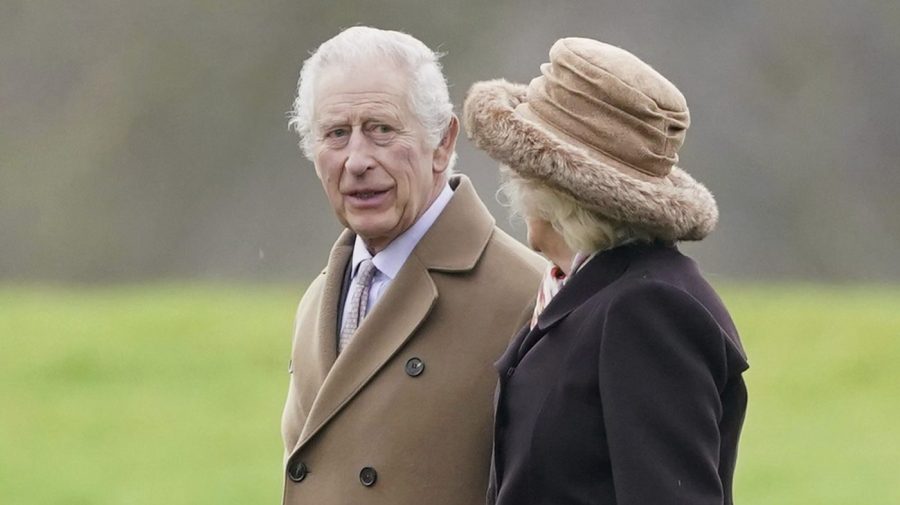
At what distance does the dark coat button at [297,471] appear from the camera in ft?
11.9

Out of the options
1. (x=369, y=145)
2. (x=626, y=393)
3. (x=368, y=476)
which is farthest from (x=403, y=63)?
(x=626, y=393)

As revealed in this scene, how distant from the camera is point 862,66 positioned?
29.4 meters

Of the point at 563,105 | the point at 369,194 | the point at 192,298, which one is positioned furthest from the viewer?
the point at 192,298

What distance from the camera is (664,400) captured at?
2.86 m

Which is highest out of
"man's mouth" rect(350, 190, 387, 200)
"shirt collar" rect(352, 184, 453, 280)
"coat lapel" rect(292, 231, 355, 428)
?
"man's mouth" rect(350, 190, 387, 200)

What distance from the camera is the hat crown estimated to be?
3021mm

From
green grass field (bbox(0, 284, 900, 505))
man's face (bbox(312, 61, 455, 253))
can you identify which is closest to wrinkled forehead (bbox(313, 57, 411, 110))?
man's face (bbox(312, 61, 455, 253))

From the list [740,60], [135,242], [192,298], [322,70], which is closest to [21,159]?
[135,242]

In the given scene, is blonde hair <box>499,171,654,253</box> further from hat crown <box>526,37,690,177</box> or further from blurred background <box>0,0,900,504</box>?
blurred background <box>0,0,900,504</box>

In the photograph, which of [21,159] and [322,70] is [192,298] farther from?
[21,159]

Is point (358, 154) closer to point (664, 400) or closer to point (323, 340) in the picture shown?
point (323, 340)

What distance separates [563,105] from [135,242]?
2693 cm

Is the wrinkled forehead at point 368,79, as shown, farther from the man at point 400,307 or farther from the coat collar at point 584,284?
the coat collar at point 584,284

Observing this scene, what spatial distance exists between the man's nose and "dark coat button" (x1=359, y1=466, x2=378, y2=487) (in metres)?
0.62
